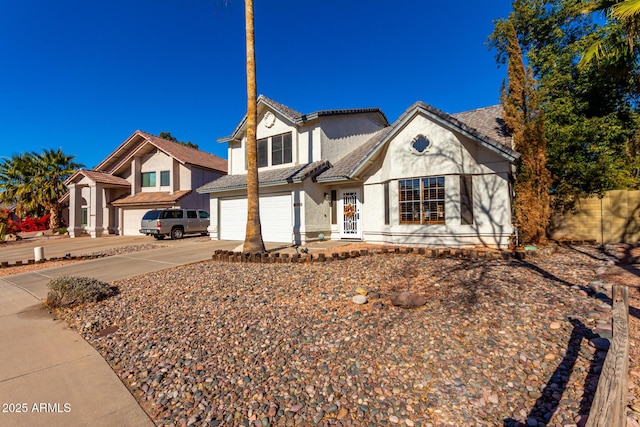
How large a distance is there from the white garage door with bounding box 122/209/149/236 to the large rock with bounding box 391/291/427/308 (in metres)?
24.3

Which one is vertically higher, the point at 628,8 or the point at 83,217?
the point at 628,8

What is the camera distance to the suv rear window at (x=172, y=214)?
18.7 meters

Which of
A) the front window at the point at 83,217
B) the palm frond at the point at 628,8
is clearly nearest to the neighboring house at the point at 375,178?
the palm frond at the point at 628,8

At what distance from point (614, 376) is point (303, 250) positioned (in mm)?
9067

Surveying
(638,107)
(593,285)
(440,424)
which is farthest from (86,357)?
(638,107)

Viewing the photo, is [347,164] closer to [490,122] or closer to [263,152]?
[263,152]

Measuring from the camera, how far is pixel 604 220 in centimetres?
1145

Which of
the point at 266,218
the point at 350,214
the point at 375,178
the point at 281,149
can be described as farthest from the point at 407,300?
the point at 281,149

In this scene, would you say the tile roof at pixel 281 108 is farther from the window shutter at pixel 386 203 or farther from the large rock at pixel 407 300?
the large rock at pixel 407 300

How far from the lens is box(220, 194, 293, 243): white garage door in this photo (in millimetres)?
14711

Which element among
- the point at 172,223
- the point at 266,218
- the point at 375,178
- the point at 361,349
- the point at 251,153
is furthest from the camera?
the point at 172,223

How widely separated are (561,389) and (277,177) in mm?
12856

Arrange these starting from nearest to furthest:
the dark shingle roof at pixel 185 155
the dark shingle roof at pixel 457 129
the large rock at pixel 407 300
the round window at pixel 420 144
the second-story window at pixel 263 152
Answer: the large rock at pixel 407 300
the dark shingle roof at pixel 457 129
the round window at pixel 420 144
the second-story window at pixel 263 152
the dark shingle roof at pixel 185 155

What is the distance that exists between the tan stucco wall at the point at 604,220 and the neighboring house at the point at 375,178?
343cm
